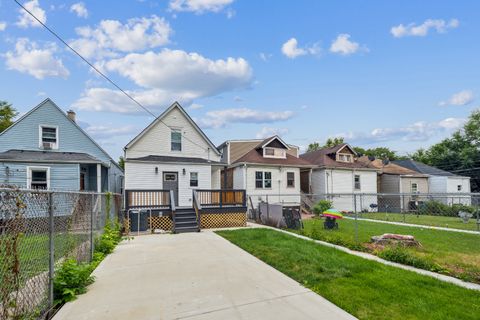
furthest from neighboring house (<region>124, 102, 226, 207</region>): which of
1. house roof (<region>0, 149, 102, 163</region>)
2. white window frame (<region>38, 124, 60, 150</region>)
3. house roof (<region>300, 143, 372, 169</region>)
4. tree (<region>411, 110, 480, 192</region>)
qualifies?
tree (<region>411, 110, 480, 192</region>)

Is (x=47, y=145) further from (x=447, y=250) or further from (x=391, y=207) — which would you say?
A: (x=391, y=207)

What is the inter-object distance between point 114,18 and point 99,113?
8.22 metres

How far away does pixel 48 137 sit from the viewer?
16.5 meters

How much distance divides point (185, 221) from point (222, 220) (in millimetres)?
1979

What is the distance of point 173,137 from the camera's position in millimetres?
18031

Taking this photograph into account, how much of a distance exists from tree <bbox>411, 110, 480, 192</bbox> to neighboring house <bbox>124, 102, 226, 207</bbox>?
39.0 m

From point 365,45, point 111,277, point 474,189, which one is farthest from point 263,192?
point 474,189

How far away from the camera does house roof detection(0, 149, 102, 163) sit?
1411 centimetres

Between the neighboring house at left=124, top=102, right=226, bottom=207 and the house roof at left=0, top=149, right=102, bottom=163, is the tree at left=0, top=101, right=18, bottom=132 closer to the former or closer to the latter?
the house roof at left=0, top=149, right=102, bottom=163

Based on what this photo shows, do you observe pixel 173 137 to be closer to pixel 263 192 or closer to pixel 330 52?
pixel 263 192

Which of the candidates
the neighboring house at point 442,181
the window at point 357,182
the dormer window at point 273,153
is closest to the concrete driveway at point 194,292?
the dormer window at point 273,153

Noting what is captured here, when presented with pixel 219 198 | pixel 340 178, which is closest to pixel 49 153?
pixel 219 198

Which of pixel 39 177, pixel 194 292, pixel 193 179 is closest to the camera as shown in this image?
pixel 194 292

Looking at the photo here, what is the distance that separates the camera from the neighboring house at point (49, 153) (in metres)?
14.2
